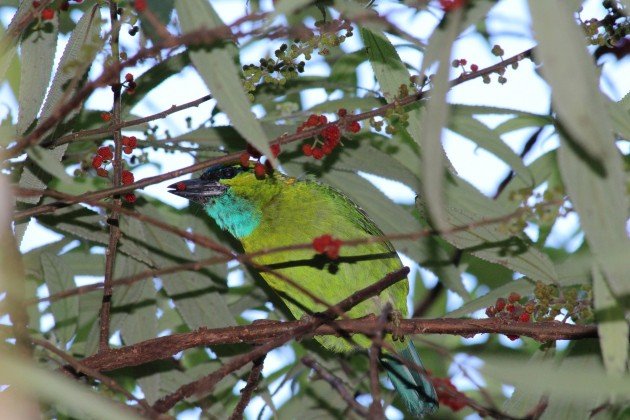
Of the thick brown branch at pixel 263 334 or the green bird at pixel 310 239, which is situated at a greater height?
the green bird at pixel 310 239

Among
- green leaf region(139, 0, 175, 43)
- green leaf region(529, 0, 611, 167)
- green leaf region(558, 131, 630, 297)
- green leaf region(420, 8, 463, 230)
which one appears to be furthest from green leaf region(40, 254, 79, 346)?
green leaf region(529, 0, 611, 167)

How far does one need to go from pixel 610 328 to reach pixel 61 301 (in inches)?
86.1

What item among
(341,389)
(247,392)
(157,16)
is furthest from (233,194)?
→ (341,389)

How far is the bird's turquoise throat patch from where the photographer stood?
3348 mm

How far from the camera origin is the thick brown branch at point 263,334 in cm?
224

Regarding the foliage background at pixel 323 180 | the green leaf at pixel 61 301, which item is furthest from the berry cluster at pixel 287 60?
the green leaf at pixel 61 301

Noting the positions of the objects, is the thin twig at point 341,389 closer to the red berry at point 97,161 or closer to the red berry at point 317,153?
the red berry at point 317,153

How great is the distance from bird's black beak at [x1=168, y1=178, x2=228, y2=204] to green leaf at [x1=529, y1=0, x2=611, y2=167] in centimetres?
Result: 201

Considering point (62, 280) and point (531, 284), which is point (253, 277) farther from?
point (531, 284)

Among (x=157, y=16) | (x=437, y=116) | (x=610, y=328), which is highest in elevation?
(x=157, y=16)

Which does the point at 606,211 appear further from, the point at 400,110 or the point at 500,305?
the point at 500,305

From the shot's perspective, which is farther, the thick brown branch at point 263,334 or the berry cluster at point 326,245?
the thick brown branch at point 263,334

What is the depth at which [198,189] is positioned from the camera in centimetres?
335

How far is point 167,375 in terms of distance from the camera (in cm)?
330
